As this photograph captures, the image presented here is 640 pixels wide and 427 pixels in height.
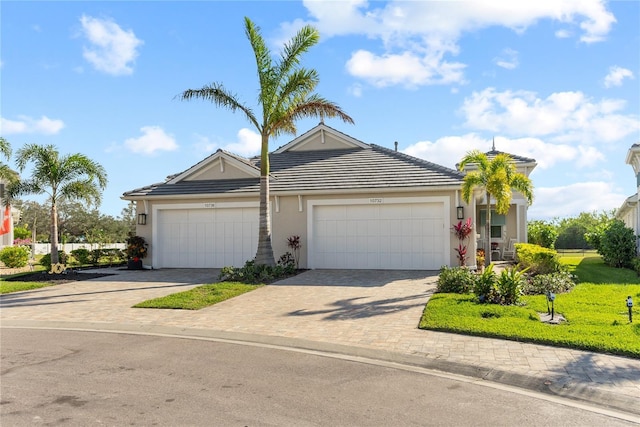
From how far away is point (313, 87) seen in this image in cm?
1566

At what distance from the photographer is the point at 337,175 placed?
59.9 ft

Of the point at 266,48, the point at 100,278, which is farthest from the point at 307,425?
the point at 100,278

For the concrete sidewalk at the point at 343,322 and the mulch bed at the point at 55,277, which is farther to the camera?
the mulch bed at the point at 55,277

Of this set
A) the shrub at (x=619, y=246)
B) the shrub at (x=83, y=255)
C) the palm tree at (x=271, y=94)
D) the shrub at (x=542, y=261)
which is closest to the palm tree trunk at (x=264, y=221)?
the palm tree at (x=271, y=94)

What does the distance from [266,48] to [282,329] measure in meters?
9.73

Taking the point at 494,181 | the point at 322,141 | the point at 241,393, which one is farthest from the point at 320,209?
the point at 241,393

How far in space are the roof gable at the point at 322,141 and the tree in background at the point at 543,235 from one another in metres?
10.5

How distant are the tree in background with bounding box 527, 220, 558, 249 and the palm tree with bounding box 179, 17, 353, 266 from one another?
551 inches

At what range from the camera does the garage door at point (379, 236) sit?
54.8 ft

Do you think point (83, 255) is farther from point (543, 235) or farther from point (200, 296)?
point (543, 235)

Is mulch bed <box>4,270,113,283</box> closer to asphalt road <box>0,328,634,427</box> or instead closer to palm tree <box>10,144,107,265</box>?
palm tree <box>10,144,107,265</box>

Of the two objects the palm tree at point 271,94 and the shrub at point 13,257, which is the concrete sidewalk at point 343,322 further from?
the shrub at point 13,257

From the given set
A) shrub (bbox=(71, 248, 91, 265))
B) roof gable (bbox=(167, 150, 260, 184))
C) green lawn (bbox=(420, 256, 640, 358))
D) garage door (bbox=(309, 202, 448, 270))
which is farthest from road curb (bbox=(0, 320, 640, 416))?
shrub (bbox=(71, 248, 91, 265))

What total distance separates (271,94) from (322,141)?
5697 millimetres
